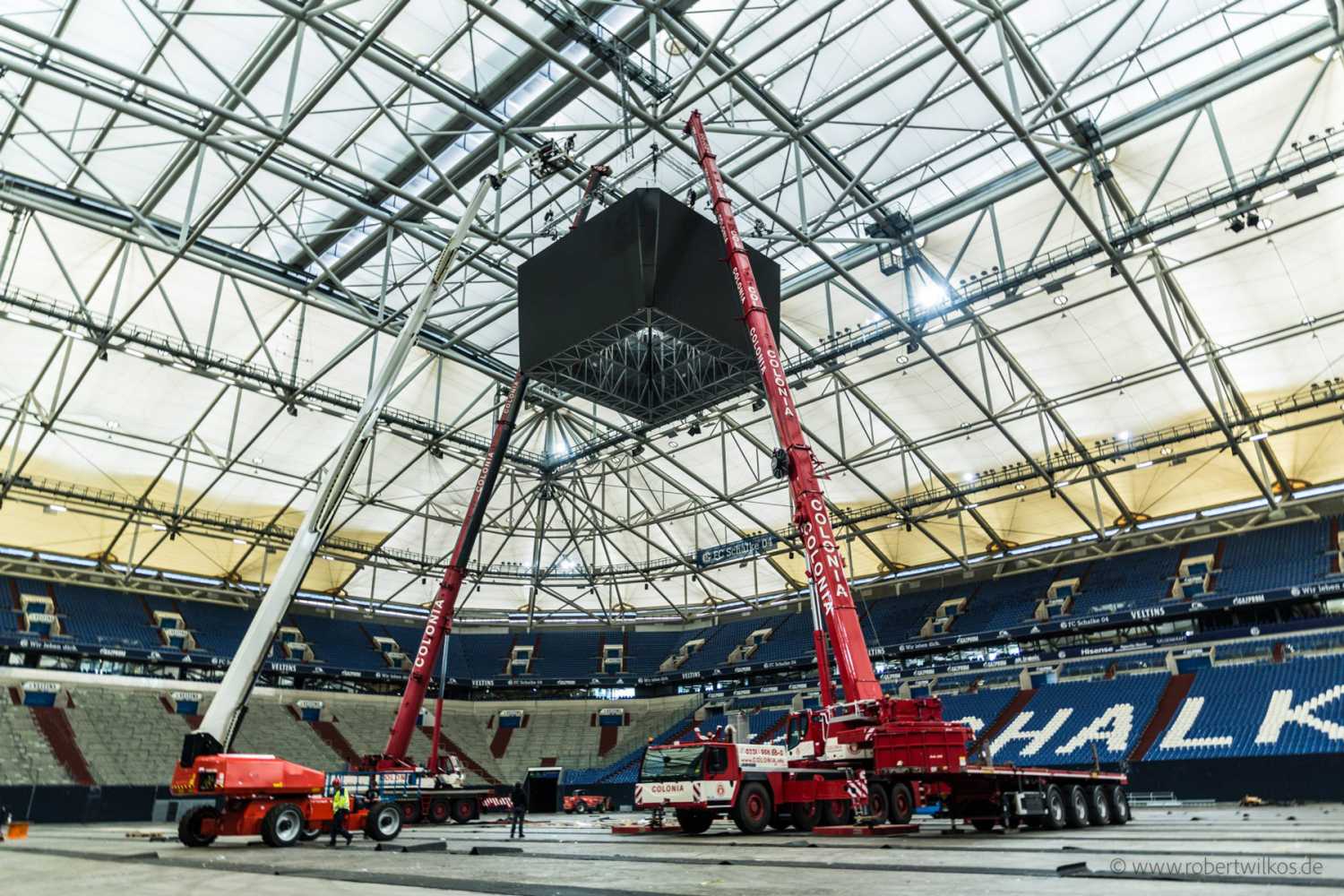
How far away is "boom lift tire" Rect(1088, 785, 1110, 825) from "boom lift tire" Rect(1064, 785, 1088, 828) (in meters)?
0.42

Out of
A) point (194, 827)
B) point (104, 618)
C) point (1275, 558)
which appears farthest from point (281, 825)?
point (1275, 558)

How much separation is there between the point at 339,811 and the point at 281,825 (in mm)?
975

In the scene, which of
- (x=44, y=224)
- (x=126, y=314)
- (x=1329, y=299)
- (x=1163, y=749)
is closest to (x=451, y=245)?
(x=126, y=314)

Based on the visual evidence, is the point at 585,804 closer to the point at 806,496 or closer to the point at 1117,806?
the point at 1117,806

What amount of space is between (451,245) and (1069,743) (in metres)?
29.8

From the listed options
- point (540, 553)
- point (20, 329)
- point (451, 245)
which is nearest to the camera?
point (451, 245)

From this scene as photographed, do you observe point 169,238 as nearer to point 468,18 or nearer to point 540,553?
point 468,18

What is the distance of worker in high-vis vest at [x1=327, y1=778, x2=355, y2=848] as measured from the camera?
1545 centimetres

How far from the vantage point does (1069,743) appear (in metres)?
33.3

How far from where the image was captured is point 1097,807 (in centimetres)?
1781

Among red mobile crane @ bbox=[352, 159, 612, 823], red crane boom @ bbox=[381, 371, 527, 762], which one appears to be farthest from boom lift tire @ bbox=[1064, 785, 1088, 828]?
red mobile crane @ bbox=[352, 159, 612, 823]

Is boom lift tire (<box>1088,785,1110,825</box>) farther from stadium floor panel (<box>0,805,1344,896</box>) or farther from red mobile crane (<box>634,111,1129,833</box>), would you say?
stadium floor panel (<box>0,805,1344,896</box>)

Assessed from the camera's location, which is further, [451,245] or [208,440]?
[208,440]

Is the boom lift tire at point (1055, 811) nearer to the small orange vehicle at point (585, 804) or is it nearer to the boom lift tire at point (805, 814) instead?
the boom lift tire at point (805, 814)
